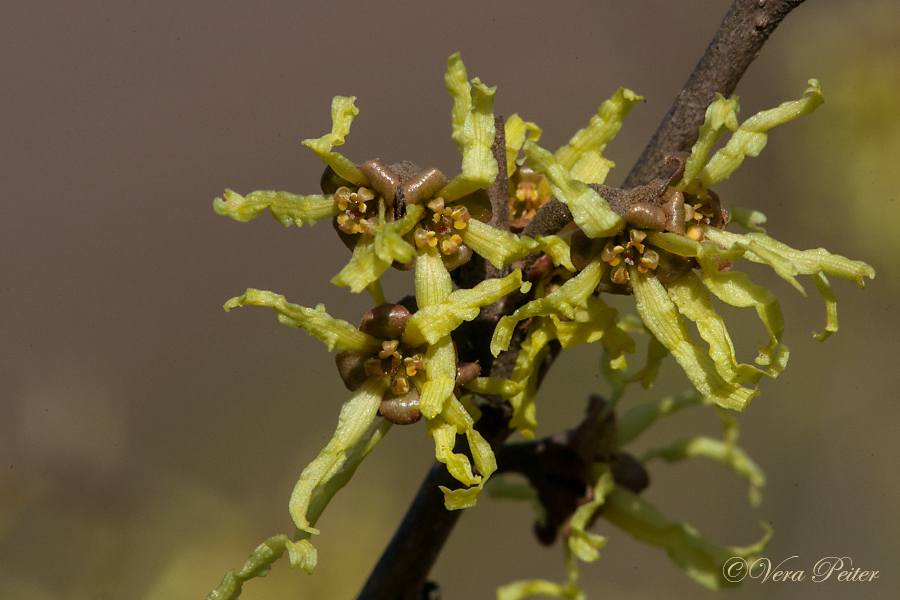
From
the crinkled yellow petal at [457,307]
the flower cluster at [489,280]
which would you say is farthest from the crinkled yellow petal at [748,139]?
the crinkled yellow petal at [457,307]

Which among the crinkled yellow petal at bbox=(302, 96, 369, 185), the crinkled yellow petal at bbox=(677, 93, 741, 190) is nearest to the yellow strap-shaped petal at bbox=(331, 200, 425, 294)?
the crinkled yellow petal at bbox=(302, 96, 369, 185)

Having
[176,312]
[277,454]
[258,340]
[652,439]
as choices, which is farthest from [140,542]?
[652,439]

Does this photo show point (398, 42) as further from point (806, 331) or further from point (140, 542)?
point (140, 542)

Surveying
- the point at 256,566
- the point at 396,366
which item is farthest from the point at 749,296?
the point at 256,566

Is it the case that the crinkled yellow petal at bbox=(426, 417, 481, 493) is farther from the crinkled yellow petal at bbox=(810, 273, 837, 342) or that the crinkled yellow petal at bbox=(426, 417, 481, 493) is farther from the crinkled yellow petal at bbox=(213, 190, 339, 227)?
the crinkled yellow petal at bbox=(810, 273, 837, 342)

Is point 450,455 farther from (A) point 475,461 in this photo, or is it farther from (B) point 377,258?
(B) point 377,258

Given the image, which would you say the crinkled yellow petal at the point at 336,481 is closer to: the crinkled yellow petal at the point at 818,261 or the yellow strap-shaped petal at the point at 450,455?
the yellow strap-shaped petal at the point at 450,455
